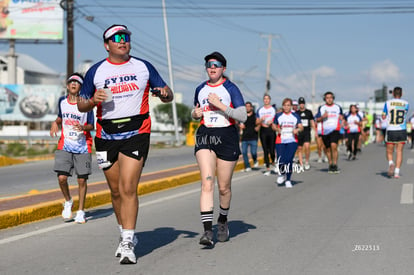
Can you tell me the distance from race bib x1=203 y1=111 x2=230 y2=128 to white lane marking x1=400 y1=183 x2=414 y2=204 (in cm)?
458

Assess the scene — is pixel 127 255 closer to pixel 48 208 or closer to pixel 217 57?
pixel 217 57

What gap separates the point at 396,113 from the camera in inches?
576

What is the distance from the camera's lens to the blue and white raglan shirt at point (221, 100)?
274 inches

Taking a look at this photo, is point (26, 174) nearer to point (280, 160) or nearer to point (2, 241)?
point (280, 160)

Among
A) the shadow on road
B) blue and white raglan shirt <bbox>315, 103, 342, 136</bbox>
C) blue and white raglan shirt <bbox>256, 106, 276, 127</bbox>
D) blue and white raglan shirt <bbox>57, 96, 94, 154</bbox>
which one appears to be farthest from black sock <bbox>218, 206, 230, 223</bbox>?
blue and white raglan shirt <bbox>315, 103, 342, 136</bbox>

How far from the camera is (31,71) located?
346 feet

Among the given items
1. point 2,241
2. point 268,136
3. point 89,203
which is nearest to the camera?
point 2,241

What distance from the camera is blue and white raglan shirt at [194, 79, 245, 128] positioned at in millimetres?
6957

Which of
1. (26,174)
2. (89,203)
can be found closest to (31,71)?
(26,174)

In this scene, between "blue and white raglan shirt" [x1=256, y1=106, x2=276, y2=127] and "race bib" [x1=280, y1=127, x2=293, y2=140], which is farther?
"blue and white raglan shirt" [x1=256, y1=106, x2=276, y2=127]

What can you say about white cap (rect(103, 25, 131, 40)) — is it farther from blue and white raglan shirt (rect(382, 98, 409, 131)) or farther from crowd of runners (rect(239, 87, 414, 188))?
blue and white raglan shirt (rect(382, 98, 409, 131))

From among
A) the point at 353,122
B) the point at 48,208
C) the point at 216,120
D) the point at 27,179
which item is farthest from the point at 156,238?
the point at 353,122

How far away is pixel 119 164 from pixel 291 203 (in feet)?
16.4

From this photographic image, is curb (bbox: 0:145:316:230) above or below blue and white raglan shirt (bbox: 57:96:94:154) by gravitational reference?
below
